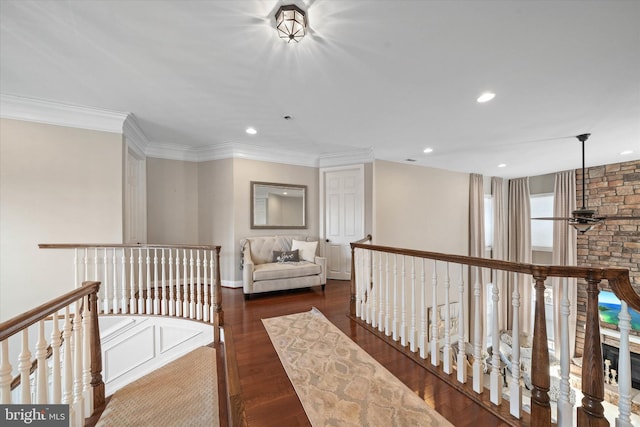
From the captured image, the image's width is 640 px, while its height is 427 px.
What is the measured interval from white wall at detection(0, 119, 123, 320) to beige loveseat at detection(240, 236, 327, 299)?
1768 mm

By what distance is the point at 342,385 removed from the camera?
1.84 metres

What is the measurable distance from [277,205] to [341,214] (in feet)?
4.23

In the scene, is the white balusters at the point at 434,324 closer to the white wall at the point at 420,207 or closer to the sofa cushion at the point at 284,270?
the sofa cushion at the point at 284,270

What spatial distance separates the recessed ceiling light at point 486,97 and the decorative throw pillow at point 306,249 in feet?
10.1

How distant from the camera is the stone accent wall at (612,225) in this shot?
4.83m

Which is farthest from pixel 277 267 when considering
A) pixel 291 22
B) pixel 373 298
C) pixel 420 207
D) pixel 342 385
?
pixel 420 207

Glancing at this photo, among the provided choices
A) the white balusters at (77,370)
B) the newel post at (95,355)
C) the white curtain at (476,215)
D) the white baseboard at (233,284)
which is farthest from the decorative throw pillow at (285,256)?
the white curtain at (476,215)

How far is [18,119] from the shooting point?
2834 millimetres

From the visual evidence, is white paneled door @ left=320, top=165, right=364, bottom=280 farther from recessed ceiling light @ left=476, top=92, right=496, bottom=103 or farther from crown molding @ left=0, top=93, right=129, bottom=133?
crown molding @ left=0, top=93, right=129, bottom=133

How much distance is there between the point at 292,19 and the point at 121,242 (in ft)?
10.9

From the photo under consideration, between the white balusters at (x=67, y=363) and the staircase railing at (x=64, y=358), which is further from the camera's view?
the white balusters at (x=67, y=363)

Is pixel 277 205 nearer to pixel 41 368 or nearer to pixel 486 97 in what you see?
pixel 486 97

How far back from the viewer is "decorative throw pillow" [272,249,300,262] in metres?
4.20

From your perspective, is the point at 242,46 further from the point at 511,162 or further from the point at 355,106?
the point at 511,162
